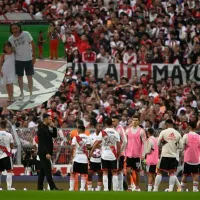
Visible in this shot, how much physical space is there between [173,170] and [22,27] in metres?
5.61

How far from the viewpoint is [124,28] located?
44156 millimetres

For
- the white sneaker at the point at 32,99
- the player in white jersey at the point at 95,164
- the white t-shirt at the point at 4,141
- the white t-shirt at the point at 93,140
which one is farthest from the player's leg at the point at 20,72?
the player in white jersey at the point at 95,164

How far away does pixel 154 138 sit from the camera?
110ft

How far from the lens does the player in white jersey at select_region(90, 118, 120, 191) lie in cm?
3191

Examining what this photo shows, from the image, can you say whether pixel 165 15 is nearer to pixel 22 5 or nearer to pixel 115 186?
pixel 22 5

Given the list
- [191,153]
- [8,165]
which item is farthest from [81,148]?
[191,153]

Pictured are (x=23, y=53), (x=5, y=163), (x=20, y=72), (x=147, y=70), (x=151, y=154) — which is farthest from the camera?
(x=147, y=70)

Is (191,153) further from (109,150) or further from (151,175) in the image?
(109,150)

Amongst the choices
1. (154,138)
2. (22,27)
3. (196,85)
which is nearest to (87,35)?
(196,85)

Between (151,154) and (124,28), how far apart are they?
11189mm

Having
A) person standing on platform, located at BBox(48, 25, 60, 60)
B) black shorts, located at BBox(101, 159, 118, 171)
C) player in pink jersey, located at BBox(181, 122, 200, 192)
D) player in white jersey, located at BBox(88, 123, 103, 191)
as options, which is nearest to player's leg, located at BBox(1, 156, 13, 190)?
player in white jersey, located at BBox(88, 123, 103, 191)

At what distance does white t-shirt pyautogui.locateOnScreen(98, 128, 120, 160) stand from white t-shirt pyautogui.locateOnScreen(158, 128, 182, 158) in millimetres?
1155

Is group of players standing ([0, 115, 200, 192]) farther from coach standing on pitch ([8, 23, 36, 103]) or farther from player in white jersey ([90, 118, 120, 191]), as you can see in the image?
coach standing on pitch ([8, 23, 36, 103])

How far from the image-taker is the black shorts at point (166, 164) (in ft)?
107
